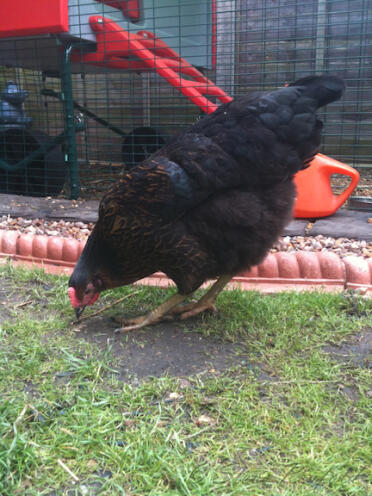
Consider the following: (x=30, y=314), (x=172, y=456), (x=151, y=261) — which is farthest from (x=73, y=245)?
(x=172, y=456)

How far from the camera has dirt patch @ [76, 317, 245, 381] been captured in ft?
6.61

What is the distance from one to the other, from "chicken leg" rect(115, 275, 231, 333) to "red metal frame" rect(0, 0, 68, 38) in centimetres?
316

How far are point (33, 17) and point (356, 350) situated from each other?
4.18 m

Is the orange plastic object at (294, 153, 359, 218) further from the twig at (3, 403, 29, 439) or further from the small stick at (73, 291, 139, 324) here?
the twig at (3, 403, 29, 439)

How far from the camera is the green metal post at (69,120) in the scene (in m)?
4.58

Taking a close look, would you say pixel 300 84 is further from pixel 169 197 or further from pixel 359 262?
pixel 359 262

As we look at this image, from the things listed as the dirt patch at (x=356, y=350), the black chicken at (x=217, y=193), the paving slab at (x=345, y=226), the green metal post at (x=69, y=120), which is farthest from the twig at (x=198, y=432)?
the green metal post at (x=69, y=120)

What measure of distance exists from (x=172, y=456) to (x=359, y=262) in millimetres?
1963

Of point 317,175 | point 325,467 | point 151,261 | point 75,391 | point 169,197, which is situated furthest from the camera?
point 317,175

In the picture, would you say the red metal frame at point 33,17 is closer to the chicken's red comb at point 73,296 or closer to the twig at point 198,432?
the chicken's red comb at point 73,296

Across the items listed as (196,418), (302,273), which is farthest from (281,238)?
(196,418)

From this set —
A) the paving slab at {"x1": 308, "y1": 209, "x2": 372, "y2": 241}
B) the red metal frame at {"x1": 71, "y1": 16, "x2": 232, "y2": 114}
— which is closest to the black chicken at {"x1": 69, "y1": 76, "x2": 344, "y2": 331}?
the paving slab at {"x1": 308, "y1": 209, "x2": 372, "y2": 241}

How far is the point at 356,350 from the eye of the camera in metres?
2.13

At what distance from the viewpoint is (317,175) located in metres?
3.94
